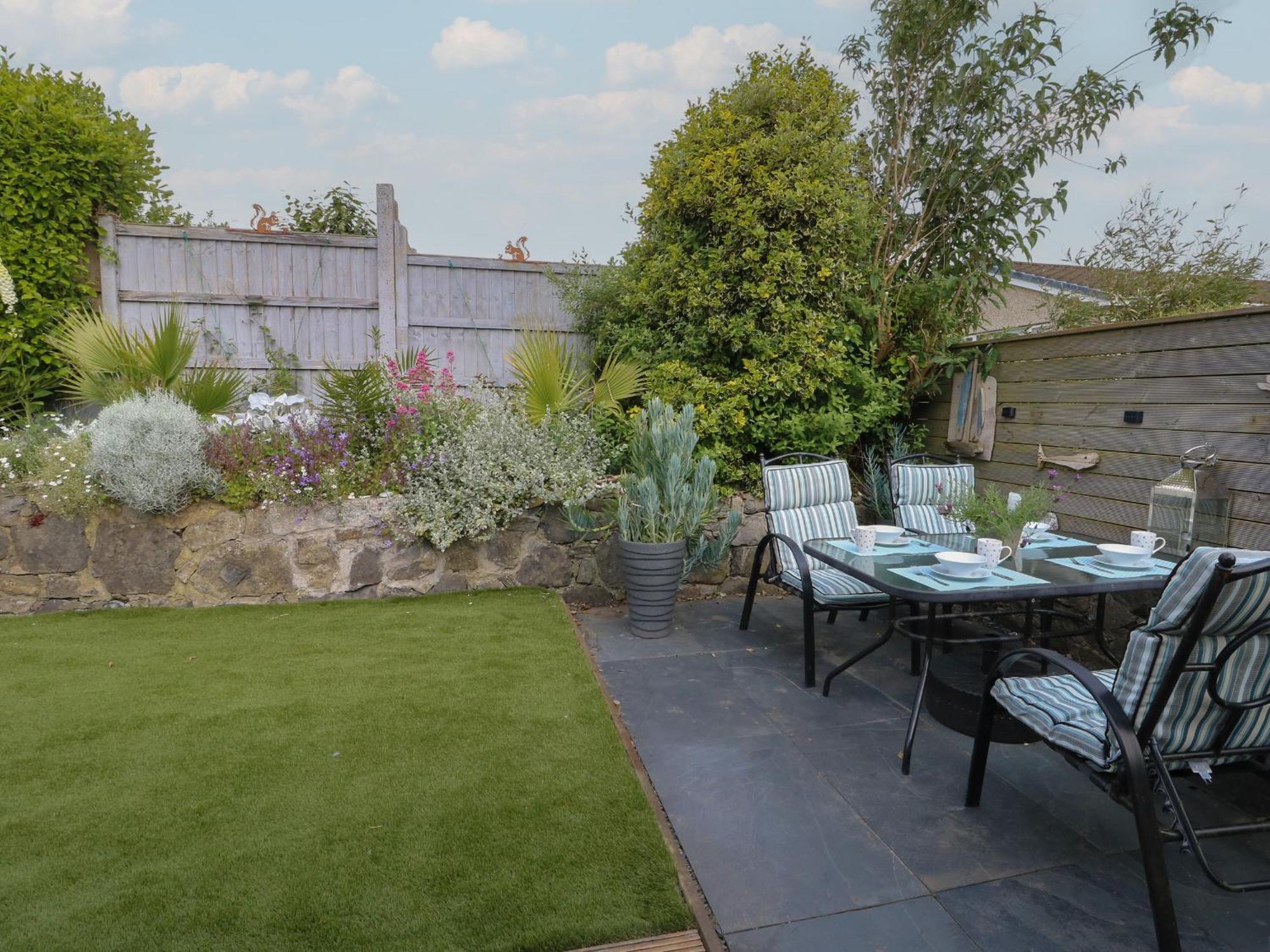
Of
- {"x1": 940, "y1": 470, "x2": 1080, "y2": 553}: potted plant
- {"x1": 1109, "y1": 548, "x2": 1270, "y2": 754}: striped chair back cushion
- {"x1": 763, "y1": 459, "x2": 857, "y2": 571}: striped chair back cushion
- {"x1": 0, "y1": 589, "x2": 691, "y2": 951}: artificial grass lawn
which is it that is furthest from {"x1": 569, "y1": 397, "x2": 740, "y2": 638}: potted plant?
{"x1": 1109, "y1": 548, "x2": 1270, "y2": 754}: striped chair back cushion

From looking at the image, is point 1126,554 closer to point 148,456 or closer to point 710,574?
point 710,574

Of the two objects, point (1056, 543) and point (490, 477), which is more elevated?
point (490, 477)

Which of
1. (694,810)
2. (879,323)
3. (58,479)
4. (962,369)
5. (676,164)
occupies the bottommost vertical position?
(694,810)

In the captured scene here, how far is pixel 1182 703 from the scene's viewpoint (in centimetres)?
158

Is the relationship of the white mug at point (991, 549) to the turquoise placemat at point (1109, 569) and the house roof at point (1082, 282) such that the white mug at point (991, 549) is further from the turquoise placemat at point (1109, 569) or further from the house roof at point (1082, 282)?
the house roof at point (1082, 282)

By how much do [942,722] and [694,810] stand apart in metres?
1.23

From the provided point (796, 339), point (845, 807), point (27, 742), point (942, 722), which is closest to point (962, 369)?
point (796, 339)

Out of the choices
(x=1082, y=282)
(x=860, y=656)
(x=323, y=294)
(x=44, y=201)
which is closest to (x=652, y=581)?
(x=860, y=656)

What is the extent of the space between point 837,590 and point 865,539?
0.42m

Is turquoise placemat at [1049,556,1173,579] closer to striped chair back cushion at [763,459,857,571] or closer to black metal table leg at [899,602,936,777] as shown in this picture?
black metal table leg at [899,602,936,777]

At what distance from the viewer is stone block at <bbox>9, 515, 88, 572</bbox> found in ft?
12.7

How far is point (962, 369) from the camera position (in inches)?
182

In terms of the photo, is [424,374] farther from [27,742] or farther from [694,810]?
[694,810]

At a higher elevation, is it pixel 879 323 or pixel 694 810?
pixel 879 323
